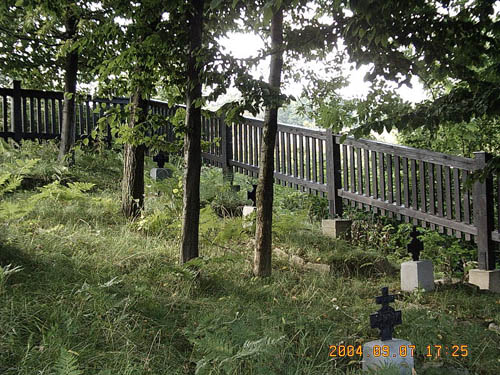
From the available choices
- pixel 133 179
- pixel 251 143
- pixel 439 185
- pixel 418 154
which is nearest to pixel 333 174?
pixel 418 154

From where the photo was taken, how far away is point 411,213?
268 inches

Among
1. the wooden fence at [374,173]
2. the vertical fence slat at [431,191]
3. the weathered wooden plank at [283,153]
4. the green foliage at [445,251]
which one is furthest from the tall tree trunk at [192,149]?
the green foliage at [445,251]

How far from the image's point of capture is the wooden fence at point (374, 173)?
6.06 m

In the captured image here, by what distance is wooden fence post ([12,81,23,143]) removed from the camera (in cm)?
1005

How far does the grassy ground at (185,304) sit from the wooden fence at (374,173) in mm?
948

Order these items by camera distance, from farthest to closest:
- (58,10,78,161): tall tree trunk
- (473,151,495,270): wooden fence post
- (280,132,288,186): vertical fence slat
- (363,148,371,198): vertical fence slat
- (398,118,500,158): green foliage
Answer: (58,10,78,161): tall tree trunk < (398,118,500,158): green foliage < (280,132,288,186): vertical fence slat < (363,148,371,198): vertical fence slat < (473,151,495,270): wooden fence post

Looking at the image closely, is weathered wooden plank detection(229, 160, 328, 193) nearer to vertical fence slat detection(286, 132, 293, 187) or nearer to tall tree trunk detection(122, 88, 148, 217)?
vertical fence slat detection(286, 132, 293, 187)

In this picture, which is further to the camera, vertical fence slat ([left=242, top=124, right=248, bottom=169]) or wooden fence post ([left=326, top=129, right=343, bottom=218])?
vertical fence slat ([left=242, top=124, right=248, bottom=169])

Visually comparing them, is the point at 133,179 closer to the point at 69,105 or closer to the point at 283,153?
the point at 283,153

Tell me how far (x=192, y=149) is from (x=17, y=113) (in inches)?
274

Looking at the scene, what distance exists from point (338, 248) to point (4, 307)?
4.17 meters
